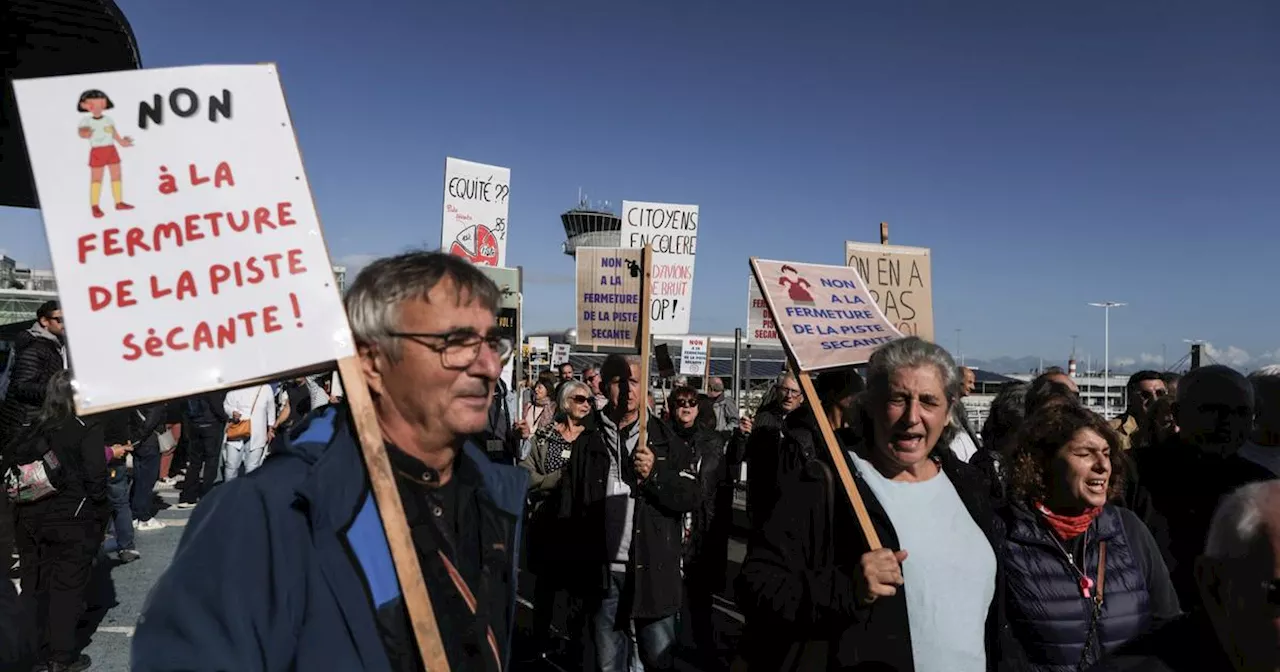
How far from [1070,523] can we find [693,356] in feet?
40.3

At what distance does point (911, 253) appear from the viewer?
207 inches

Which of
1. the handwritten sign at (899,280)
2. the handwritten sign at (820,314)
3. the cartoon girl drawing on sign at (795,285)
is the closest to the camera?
the handwritten sign at (820,314)

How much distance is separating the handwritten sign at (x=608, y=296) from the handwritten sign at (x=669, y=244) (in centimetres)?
300

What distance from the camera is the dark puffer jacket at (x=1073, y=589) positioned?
9.54ft

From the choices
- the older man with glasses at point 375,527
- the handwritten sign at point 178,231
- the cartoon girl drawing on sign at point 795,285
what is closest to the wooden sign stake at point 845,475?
the cartoon girl drawing on sign at point 795,285

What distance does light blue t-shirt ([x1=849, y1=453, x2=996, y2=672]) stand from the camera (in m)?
2.75

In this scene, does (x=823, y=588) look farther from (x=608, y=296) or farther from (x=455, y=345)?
(x=608, y=296)

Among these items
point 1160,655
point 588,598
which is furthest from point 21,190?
point 1160,655

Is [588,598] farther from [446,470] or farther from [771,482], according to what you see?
[446,470]

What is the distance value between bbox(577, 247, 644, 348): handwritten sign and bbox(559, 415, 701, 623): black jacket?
117 centimetres

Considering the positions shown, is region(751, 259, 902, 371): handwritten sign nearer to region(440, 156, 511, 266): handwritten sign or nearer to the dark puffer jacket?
the dark puffer jacket

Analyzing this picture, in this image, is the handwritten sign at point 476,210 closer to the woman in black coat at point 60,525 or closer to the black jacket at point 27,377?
the black jacket at point 27,377

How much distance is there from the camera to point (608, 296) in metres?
6.33

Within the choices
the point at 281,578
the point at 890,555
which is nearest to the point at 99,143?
the point at 281,578
